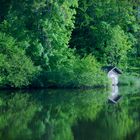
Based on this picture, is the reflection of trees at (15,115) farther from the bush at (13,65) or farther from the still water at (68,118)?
the bush at (13,65)

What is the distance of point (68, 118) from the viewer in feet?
78.0

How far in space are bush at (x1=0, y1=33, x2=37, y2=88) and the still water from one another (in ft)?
18.4

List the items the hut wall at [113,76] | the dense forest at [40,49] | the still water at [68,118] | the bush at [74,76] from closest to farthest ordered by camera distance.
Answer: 1. the still water at [68,118]
2. the dense forest at [40,49]
3. the bush at [74,76]
4. the hut wall at [113,76]

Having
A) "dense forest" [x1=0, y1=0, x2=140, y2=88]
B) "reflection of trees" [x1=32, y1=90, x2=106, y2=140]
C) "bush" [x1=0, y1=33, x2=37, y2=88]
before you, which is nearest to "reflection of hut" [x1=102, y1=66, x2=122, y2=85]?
"dense forest" [x1=0, y1=0, x2=140, y2=88]

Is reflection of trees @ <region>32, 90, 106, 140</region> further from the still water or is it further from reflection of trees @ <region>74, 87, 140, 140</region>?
reflection of trees @ <region>74, 87, 140, 140</region>

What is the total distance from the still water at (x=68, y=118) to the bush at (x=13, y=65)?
18.4 feet

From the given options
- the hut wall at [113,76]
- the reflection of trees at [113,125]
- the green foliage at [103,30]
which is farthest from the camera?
the green foliage at [103,30]

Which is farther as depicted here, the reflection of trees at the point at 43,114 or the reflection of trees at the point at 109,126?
the reflection of trees at the point at 43,114

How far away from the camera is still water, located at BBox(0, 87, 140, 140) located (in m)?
19.0

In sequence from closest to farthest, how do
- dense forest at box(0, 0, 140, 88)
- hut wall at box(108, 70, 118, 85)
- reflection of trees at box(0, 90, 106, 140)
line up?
reflection of trees at box(0, 90, 106, 140), dense forest at box(0, 0, 140, 88), hut wall at box(108, 70, 118, 85)

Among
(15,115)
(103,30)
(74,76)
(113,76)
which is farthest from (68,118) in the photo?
(103,30)

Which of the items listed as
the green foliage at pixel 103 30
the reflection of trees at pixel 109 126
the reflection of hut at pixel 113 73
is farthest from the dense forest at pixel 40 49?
the reflection of trees at pixel 109 126

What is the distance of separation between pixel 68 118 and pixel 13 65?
16664mm

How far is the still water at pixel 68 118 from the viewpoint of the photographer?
19.0m
